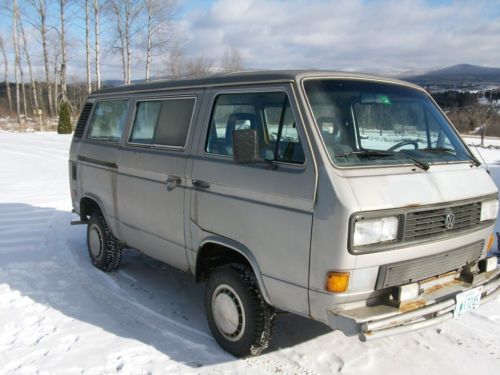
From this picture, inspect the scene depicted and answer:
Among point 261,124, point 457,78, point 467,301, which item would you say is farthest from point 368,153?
point 457,78

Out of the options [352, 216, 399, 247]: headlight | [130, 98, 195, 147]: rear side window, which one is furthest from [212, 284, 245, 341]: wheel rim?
[130, 98, 195, 147]: rear side window

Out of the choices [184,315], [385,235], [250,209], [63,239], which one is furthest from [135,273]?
[385,235]

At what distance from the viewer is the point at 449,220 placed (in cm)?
340

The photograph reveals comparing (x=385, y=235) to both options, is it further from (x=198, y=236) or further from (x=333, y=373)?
(x=198, y=236)

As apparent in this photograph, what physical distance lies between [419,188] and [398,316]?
89cm

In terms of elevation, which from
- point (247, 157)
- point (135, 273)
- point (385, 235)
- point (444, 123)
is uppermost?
point (444, 123)

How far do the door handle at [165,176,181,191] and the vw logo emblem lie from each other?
2.26 m

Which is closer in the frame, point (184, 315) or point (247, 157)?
point (247, 157)

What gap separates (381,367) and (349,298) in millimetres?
986

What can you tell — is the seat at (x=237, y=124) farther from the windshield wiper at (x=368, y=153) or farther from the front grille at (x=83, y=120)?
the front grille at (x=83, y=120)

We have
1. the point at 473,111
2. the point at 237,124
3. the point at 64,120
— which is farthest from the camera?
the point at 473,111

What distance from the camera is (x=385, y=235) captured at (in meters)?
3.08

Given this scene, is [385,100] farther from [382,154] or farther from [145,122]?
[145,122]

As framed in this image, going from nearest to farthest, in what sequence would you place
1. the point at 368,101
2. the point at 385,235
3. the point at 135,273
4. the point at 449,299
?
1. the point at 385,235
2. the point at 449,299
3. the point at 368,101
4. the point at 135,273
